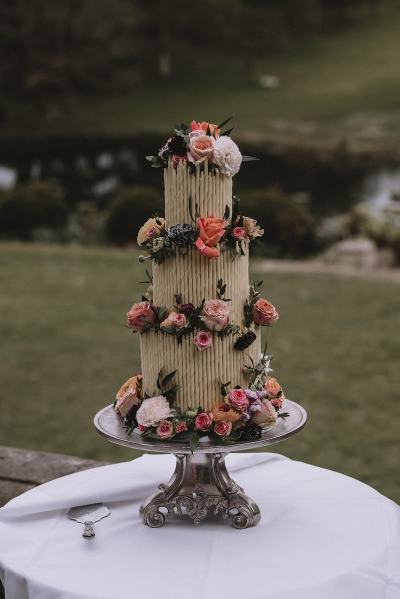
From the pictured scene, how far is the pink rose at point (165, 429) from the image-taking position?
2400mm

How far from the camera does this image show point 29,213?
16.2 metres

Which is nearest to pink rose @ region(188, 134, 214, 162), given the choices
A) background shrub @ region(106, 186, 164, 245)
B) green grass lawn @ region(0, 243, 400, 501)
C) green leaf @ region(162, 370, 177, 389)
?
green leaf @ region(162, 370, 177, 389)

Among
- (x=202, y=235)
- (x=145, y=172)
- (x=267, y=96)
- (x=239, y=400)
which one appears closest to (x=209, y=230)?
(x=202, y=235)

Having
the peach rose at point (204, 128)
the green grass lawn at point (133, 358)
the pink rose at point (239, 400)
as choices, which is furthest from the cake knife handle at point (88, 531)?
the green grass lawn at point (133, 358)

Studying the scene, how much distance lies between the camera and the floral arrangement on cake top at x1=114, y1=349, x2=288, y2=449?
2410 millimetres

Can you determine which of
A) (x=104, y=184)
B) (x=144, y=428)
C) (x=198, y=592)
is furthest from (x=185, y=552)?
(x=104, y=184)

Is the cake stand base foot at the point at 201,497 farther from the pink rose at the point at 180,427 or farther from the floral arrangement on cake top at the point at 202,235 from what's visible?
the floral arrangement on cake top at the point at 202,235

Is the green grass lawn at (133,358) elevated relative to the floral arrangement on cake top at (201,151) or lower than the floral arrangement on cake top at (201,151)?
lower

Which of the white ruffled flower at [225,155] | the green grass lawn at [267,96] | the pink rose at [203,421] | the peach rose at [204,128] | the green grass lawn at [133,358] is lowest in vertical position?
the green grass lawn at [133,358]

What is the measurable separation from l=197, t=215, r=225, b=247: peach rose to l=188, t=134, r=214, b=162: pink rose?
0.17 meters

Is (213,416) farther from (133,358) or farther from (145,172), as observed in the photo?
(145,172)

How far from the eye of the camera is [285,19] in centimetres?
4644

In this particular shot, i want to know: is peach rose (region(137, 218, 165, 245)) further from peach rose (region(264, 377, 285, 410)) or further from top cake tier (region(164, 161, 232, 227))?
peach rose (region(264, 377, 285, 410))

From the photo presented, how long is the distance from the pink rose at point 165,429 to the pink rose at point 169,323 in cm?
26
